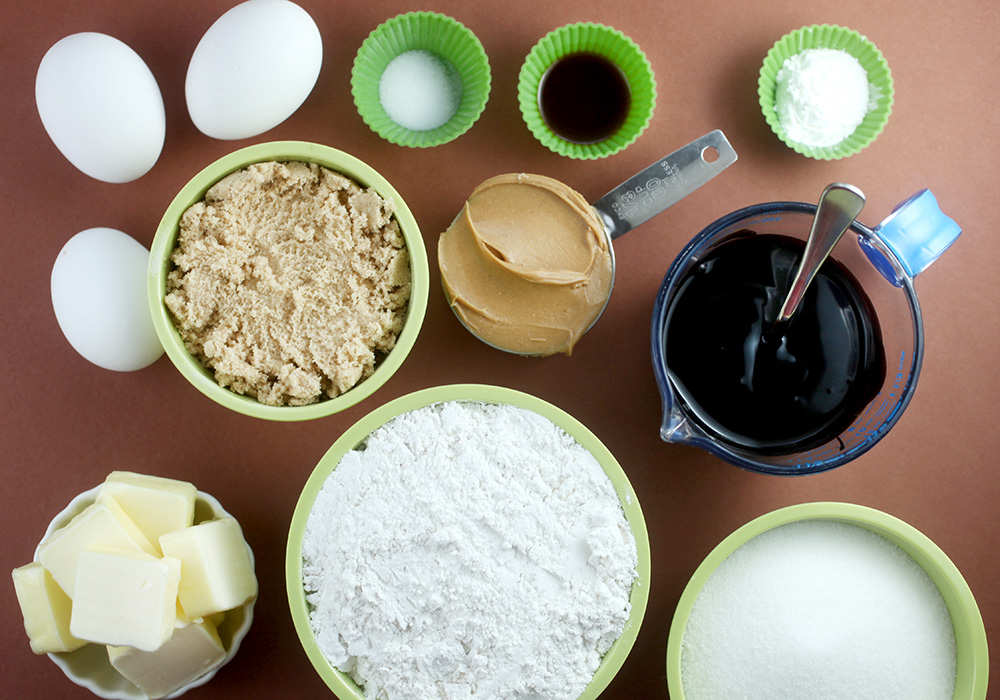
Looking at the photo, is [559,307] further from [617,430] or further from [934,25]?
[934,25]

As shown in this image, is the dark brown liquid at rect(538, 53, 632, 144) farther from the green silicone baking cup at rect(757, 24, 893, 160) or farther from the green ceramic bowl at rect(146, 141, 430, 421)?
the green ceramic bowl at rect(146, 141, 430, 421)

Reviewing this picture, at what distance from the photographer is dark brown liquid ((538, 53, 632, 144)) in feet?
4.70

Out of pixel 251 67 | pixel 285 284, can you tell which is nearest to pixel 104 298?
pixel 285 284

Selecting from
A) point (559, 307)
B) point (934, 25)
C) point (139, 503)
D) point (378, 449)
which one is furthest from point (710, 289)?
point (139, 503)

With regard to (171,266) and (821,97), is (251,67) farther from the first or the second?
(821,97)

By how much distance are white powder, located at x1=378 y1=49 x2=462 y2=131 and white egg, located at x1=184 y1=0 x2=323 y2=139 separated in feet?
0.52

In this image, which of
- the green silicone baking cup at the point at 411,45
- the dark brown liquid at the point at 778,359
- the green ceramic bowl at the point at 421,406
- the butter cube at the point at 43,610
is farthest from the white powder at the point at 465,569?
the green silicone baking cup at the point at 411,45

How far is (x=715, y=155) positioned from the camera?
1.38 metres

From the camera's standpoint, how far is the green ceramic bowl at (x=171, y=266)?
46.2 inches

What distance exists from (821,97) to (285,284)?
40.5 inches

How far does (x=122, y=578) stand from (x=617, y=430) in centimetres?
86

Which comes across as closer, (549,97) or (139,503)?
(139,503)

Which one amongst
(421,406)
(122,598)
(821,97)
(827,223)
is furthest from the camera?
(821,97)

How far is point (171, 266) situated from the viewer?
122cm
